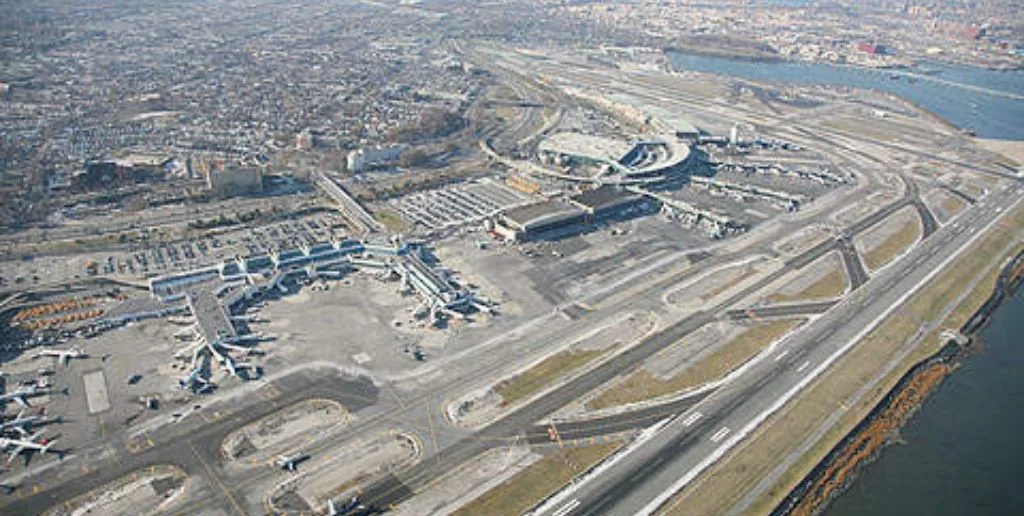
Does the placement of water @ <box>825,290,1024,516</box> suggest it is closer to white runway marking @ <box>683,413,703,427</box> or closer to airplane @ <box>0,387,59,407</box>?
white runway marking @ <box>683,413,703,427</box>

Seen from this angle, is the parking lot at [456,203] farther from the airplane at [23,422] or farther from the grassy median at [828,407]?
the airplane at [23,422]

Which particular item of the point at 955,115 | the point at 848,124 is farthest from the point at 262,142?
the point at 955,115

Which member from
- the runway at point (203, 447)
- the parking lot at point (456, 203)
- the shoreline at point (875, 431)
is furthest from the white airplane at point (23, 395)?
the shoreline at point (875, 431)

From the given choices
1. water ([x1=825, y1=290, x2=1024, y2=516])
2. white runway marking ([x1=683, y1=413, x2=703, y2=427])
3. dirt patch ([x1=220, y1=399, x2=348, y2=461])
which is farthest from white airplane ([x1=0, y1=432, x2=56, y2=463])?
water ([x1=825, y1=290, x2=1024, y2=516])

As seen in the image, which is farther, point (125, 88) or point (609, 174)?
point (125, 88)

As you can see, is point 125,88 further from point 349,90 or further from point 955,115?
point 955,115

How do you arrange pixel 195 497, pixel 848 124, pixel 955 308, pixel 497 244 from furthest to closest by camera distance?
1. pixel 848 124
2. pixel 497 244
3. pixel 955 308
4. pixel 195 497

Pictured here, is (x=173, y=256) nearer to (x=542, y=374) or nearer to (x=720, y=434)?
(x=542, y=374)

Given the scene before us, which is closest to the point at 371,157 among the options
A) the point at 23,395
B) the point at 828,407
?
the point at 23,395
